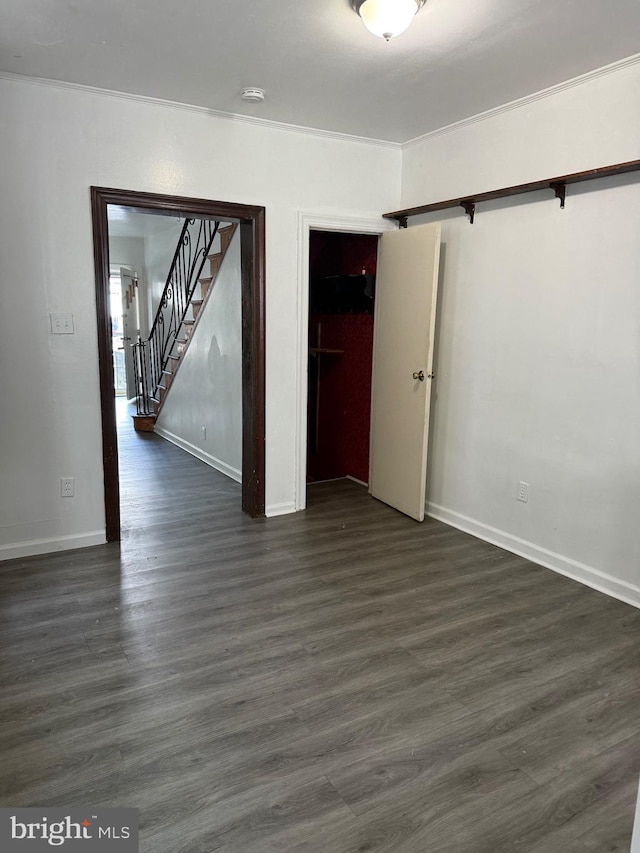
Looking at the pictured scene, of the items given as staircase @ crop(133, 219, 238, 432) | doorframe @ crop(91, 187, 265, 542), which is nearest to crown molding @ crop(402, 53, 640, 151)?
doorframe @ crop(91, 187, 265, 542)

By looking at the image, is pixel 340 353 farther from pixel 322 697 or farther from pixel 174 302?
pixel 322 697

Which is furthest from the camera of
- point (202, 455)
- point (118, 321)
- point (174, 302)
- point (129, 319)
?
point (118, 321)

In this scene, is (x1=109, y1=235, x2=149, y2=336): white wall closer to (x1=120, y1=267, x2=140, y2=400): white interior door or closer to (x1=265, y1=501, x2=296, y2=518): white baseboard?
(x1=120, y1=267, x2=140, y2=400): white interior door

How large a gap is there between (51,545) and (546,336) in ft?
10.2

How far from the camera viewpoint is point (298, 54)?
105 inches

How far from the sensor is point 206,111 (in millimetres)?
3445

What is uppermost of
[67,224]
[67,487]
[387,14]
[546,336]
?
[387,14]

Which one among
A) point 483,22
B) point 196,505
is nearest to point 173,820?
point 196,505

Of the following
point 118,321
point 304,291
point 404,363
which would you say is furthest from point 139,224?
point 404,363

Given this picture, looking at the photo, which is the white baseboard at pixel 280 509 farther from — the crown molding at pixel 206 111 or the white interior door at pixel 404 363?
the crown molding at pixel 206 111

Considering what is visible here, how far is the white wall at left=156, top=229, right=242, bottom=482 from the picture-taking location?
15.9 ft

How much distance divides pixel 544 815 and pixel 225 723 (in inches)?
41.1

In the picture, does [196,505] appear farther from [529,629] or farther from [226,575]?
[529,629]

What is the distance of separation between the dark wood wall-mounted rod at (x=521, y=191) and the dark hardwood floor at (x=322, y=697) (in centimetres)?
209
